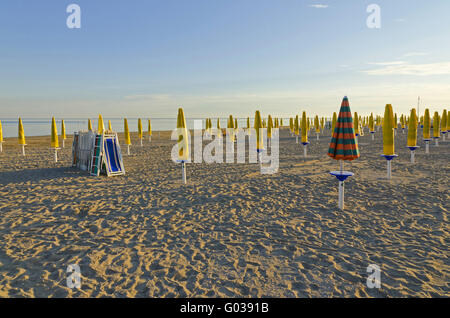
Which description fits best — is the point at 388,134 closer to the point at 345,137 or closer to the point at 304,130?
the point at 345,137

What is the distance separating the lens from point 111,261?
14.9ft

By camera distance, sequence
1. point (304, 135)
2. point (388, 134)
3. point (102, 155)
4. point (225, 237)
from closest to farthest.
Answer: point (225, 237), point (388, 134), point (102, 155), point (304, 135)

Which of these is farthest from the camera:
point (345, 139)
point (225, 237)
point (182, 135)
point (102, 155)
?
point (102, 155)

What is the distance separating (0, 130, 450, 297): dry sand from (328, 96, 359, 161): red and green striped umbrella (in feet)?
4.92

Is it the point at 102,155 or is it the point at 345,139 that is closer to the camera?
the point at 345,139

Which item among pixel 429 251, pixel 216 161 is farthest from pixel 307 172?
pixel 429 251

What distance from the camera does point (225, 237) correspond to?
5438mm

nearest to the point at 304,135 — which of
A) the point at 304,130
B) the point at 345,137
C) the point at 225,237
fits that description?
the point at 304,130

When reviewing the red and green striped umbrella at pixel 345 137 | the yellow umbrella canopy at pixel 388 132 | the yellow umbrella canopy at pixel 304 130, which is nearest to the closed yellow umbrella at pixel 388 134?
the yellow umbrella canopy at pixel 388 132

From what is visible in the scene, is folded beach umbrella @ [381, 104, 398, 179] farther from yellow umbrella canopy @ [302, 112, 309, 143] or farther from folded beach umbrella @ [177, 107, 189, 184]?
folded beach umbrella @ [177, 107, 189, 184]

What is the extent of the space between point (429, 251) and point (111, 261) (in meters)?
5.59

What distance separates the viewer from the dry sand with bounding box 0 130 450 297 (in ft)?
12.7

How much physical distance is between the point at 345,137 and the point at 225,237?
384 centimetres
